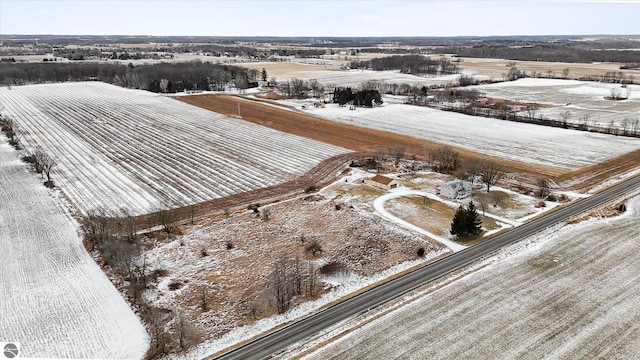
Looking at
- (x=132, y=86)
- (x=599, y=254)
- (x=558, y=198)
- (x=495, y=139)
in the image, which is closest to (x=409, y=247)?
(x=599, y=254)

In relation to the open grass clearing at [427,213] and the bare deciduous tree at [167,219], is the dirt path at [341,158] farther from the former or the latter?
the open grass clearing at [427,213]

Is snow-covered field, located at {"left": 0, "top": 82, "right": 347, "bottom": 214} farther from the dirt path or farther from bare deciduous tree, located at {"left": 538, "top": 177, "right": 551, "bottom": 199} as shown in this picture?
bare deciduous tree, located at {"left": 538, "top": 177, "right": 551, "bottom": 199}

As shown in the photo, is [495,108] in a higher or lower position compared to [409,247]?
higher

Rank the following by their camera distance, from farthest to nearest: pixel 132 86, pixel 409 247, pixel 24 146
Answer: pixel 132 86, pixel 24 146, pixel 409 247

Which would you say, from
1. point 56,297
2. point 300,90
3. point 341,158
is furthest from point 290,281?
point 300,90

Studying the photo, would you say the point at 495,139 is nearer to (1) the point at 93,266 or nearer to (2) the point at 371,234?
(2) the point at 371,234

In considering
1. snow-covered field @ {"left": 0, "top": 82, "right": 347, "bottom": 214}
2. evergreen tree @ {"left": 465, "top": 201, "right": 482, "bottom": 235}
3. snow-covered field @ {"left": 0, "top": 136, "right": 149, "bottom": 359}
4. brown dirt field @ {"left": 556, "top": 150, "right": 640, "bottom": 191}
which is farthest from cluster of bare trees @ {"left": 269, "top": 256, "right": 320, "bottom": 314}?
brown dirt field @ {"left": 556, "top": 150, "right": 640, "bottom": 191}
